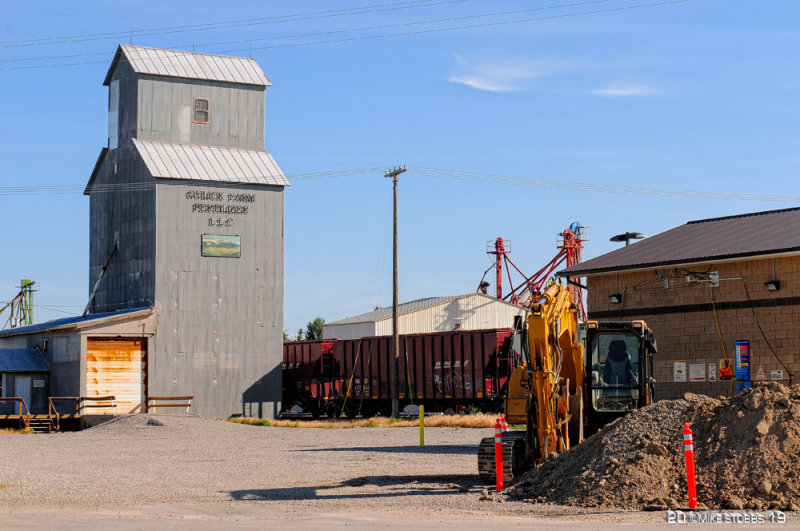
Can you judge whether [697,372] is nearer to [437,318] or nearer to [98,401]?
[98,401]

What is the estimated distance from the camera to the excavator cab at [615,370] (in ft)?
61.5

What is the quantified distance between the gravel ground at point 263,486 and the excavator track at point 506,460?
312mm

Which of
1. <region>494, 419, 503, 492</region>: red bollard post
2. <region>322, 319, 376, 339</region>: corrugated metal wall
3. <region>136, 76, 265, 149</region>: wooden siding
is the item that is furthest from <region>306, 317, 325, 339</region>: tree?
<region>494, 419, 503, 492</region>: red bollard post

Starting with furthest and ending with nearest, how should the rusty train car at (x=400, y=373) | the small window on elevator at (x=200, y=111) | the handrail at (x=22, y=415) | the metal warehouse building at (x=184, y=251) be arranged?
the small window on elevator at (x=200, y=111)
the metal warehouse building at (x=184, y=251)
the rusty train car at (x=400, y=373)
the handrail at (x=22, y=415)

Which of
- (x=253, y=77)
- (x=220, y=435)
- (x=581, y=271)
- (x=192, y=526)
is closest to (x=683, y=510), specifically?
(x=192, y=526)

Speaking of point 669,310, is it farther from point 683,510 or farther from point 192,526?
point 192,526

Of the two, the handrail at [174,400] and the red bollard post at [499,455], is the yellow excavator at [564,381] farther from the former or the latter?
the handrail at [174,400]

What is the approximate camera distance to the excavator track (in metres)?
17.5

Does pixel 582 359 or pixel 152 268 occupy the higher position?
pixel 152 268

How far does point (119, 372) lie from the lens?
144ft

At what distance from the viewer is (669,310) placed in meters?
27.9

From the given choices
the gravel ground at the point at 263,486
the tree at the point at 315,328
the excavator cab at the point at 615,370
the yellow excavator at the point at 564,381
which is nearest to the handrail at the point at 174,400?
the gravel ground at the point at 263,486

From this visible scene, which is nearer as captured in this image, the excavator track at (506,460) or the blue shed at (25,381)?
the excavator track at (506,460)

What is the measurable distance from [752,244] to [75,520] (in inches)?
740
